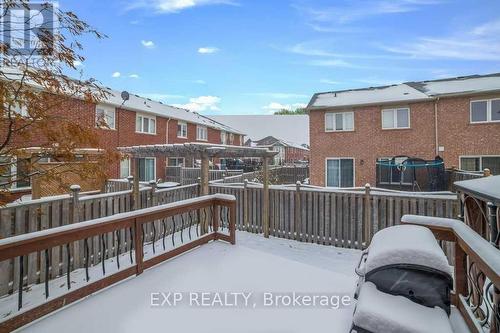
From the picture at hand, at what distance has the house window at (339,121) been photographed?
16.5 m

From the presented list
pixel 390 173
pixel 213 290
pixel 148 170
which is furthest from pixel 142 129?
pixel 213 290

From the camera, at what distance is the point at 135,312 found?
3.08 meters

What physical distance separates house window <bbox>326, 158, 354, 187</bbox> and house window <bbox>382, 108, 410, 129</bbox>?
2.72 m

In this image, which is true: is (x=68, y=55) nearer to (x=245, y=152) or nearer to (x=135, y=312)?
(x=135, y=312)

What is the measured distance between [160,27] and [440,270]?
Result: 13401 millimetres

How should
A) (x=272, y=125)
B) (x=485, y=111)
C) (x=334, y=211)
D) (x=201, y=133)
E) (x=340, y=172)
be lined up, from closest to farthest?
(x=334, y=211)
(x=485, y=111)
(x=340, y=172)
(x=201, y=133)
(x=272, y=125)

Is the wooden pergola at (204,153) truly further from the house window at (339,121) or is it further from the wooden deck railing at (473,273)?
the house window at (339,121)

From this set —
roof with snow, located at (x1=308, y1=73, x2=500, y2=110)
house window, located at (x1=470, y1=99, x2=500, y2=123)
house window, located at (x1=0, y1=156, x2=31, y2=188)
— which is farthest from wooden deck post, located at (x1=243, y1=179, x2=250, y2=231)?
house window, located at (x1=470, y1=99, x2=500, y2=123)

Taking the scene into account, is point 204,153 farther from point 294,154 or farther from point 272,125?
point 272,125

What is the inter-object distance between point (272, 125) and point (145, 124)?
29885 mm

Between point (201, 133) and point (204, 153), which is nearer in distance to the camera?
point (204, 153)

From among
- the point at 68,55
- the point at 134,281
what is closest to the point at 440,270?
the point at 134,281

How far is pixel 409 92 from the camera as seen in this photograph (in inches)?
615

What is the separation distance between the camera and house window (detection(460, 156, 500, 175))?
13852 millimetres
